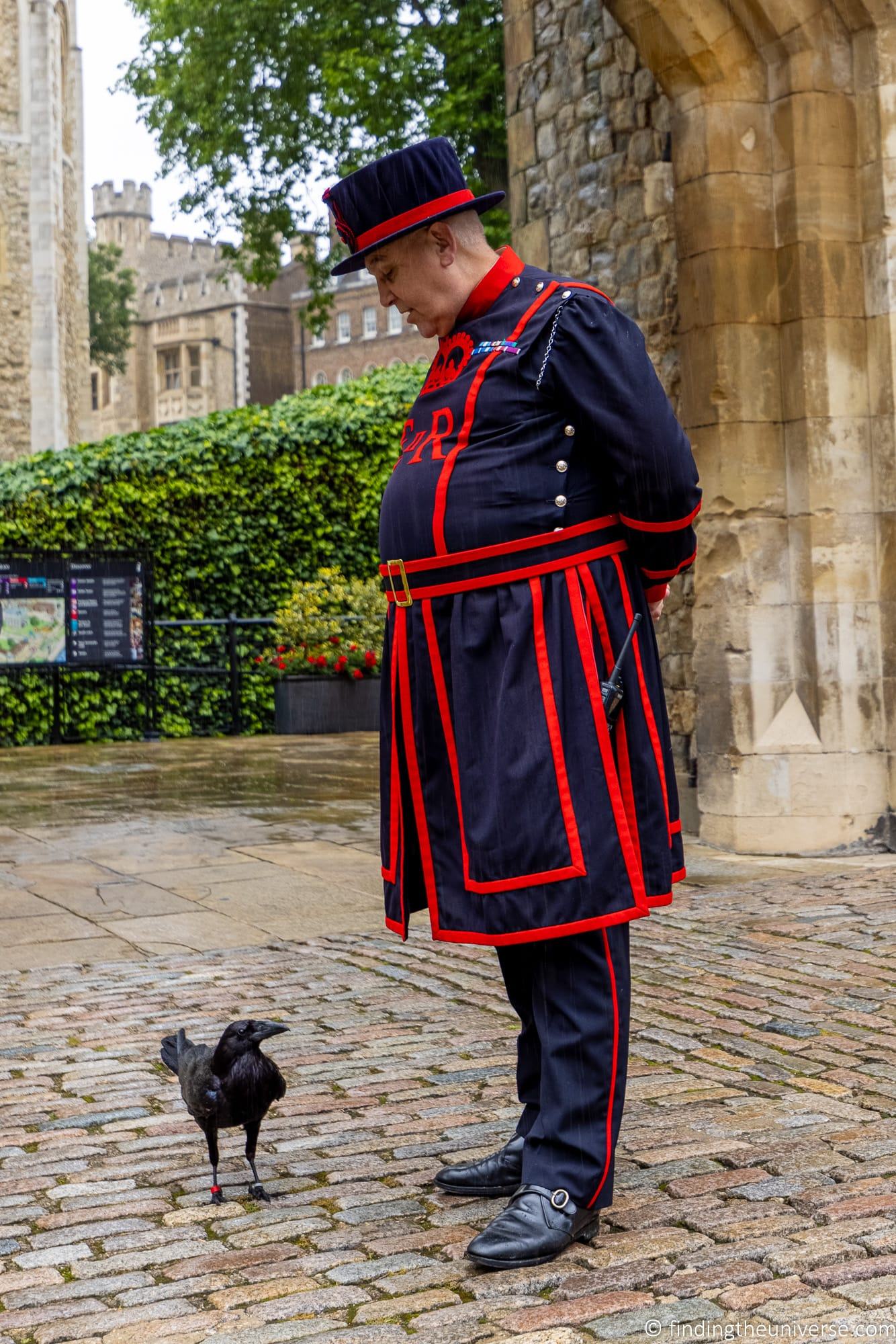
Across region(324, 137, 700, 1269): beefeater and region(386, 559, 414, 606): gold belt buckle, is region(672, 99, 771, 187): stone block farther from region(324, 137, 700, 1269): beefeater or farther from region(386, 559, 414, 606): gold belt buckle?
region(386, 559, 414, 606): gold belt buckle

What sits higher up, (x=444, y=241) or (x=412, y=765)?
(x=444, y=241)

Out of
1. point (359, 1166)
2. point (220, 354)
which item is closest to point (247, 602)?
point (359, 1166)

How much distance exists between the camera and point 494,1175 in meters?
2.96

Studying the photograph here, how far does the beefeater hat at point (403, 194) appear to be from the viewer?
2.70 metres

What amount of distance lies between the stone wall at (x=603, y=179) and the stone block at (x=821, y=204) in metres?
0.67

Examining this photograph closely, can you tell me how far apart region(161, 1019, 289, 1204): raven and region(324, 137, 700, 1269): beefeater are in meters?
0.42

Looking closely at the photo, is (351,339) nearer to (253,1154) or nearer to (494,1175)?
(253,1154)

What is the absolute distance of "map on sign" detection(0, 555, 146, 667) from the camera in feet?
44.1

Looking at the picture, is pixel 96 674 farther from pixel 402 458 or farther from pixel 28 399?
pixel 28 399

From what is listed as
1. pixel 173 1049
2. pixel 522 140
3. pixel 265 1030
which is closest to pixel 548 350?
pixel 265 1030

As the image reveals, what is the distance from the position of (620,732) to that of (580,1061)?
566 mm

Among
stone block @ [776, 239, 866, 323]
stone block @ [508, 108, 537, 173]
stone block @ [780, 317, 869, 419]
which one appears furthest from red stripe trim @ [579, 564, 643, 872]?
stone block @ [508, 108, 537, 173]

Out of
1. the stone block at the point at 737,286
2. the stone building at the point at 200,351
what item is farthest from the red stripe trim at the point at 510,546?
the stone building at the point at 200,351

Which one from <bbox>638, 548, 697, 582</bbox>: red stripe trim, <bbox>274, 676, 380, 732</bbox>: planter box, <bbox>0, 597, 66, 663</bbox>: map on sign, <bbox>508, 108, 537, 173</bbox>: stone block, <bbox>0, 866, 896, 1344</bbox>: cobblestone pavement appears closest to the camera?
<bbox>0, 866, 896, 1344</bbox>: cobblestone pavement
